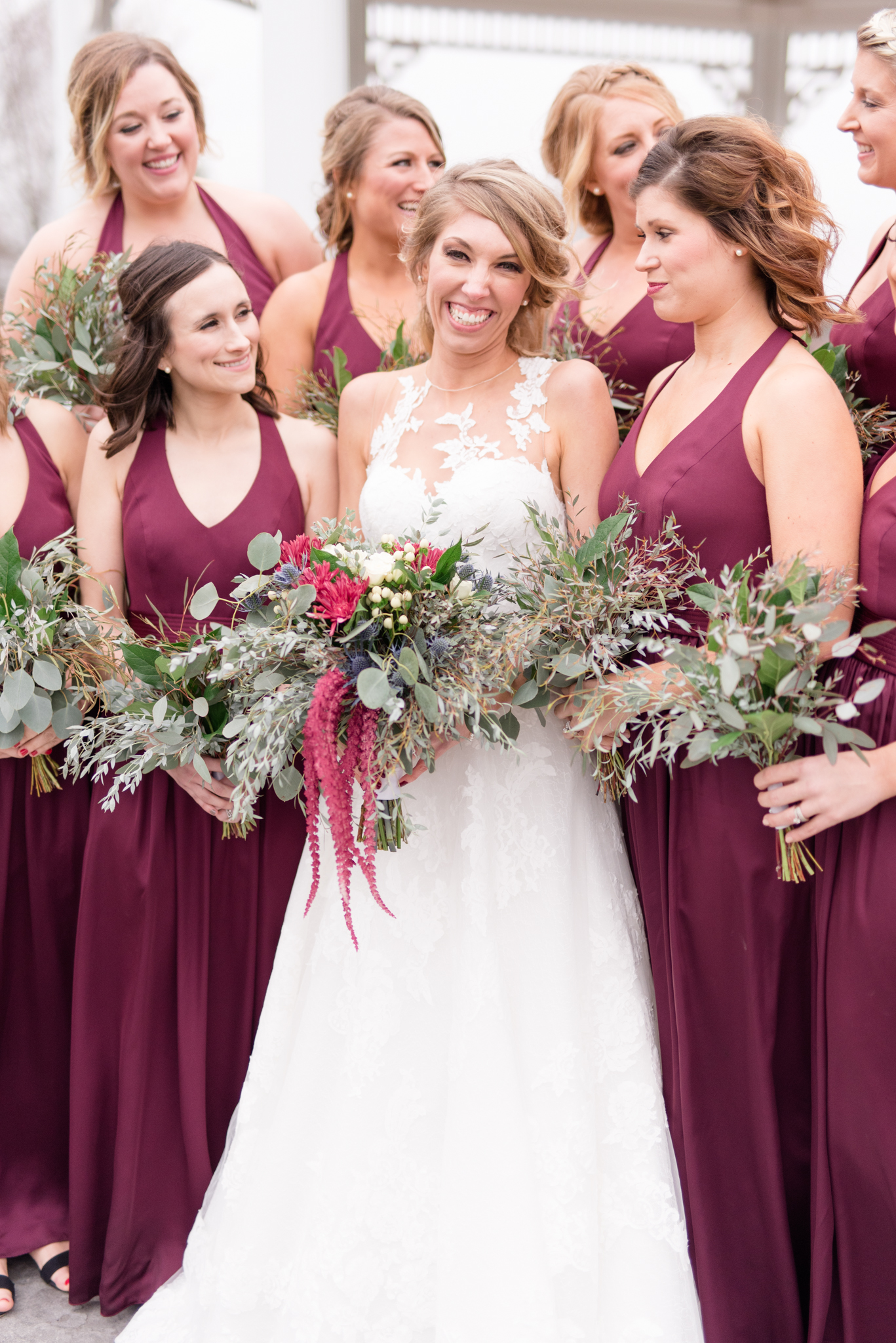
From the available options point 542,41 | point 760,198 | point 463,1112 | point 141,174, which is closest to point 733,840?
point 463,1112

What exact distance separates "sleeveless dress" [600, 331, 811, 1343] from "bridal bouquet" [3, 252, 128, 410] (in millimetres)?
1780

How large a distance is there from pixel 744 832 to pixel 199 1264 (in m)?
1.62

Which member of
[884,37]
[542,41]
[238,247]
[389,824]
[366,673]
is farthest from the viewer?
[542,41]

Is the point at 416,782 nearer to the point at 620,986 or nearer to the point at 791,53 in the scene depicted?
the point at 620,986

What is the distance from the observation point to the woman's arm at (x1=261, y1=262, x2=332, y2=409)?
382 centimetres

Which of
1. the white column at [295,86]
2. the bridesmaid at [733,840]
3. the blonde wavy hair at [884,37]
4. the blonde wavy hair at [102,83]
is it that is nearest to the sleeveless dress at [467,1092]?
the bridesmaid at [733,840]

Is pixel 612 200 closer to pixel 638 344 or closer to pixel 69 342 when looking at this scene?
pixel 638 344

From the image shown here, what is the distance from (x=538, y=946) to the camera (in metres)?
2.60

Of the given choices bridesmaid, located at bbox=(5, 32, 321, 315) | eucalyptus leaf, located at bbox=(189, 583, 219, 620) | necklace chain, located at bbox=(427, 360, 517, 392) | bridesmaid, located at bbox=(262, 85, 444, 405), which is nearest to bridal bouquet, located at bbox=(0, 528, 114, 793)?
eucalyptus leaf, located at bbox=(189, 583, 219, 620)

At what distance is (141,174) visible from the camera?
12.7 feet

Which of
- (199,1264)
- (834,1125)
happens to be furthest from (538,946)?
(199,1264)

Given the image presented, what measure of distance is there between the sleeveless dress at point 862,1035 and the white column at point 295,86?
480cm

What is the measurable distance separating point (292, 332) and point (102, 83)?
1.00 meters

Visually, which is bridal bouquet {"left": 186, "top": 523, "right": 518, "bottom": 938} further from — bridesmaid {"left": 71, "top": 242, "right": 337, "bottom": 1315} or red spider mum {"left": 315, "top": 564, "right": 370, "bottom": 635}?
bridesmaid {"left": 71, "top": 242, "right": 337, "bottom": 1315}
